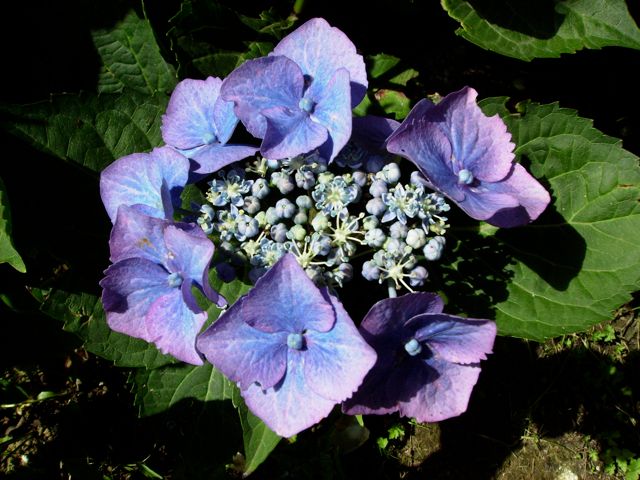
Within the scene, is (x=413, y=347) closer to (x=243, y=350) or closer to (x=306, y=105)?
(x=243, y=350)

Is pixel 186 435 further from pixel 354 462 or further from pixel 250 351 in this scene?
pixel 354 462

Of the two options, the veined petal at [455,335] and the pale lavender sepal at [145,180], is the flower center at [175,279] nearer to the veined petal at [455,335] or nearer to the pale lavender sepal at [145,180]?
the pale lavender sepal at [145,180]

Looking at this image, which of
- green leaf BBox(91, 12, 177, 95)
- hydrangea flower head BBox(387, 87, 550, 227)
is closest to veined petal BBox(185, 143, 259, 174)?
hydrangea flower head BBox(387, 87, 550, 227)

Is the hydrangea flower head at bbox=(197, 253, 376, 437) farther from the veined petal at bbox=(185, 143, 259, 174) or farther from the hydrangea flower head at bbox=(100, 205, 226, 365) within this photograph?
the veined petal at bbox=(185, 143, 259, 174)

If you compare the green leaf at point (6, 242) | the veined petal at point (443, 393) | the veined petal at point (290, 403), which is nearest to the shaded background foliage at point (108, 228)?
the green leaf at point (6, 242)

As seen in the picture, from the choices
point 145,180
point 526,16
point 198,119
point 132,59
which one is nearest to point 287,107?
point 198,119

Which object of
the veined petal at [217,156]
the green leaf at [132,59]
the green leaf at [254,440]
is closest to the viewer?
the veined petal at [217,156]

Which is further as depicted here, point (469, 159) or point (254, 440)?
point (254, 440)
